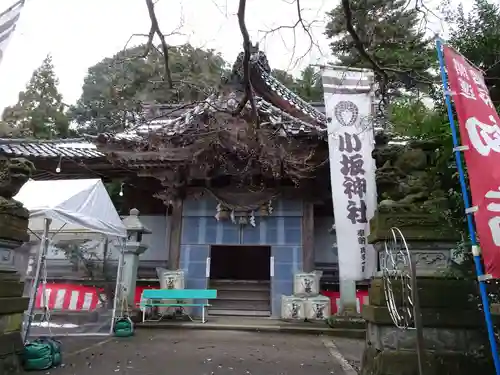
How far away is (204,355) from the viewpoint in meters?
6.38

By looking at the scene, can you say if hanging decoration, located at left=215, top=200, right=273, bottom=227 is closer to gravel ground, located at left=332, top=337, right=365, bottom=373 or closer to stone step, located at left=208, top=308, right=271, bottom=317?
stone step, located at left=208, top=308, right=271, bottom=317

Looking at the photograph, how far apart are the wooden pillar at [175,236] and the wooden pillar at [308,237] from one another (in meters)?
3.52

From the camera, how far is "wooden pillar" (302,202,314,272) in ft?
Result: 36.2

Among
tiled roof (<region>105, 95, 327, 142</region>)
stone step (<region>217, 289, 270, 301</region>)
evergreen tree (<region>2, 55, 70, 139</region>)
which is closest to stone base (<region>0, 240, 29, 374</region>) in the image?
tiled roof (<region>105, 95, 327, 142</region>)

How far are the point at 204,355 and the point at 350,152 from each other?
17.0ft

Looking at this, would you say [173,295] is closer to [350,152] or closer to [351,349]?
[351,349]

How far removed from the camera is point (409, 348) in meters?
3.97

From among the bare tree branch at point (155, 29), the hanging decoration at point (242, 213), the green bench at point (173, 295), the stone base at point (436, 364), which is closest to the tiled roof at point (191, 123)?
the hanging decoration at point (242, 213)

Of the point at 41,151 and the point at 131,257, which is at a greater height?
the point at 41,151

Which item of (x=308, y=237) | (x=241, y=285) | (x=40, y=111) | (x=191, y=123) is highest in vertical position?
(x=40, y=111)

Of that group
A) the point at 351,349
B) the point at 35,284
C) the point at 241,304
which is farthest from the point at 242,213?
the point at 35,284

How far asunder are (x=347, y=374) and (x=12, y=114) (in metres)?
25.9

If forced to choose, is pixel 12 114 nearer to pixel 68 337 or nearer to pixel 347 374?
pixel 68 337

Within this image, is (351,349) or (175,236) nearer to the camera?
(351,349)
